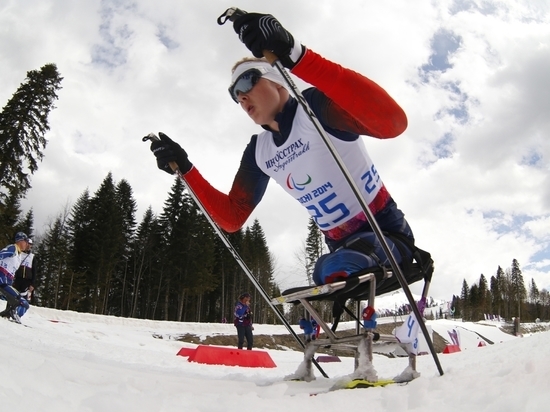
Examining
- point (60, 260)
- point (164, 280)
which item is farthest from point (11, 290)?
point (164, 280)

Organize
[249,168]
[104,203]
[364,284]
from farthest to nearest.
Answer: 1. [104,203]
2. [249,168]
3. [364,284]

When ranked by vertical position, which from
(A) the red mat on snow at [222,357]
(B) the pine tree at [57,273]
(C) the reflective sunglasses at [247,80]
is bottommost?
(A) the red mat on snow at [222,357]

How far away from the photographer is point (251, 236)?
48969mm

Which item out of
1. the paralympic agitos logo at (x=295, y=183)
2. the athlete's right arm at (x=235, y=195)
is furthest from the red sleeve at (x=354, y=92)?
the athlete's right arm at (x=235, y=195)

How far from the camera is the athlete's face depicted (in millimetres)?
2766

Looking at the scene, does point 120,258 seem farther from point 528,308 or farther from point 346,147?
point 528,308

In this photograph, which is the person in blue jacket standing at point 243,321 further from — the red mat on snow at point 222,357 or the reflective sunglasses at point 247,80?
the reflective sunglasses at point 247,80

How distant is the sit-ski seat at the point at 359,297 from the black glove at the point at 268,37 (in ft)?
3.92

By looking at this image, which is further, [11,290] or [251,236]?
[251,236]

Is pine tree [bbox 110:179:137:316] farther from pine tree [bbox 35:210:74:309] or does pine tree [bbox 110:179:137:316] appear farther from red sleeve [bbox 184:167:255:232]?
red sleeve [bbox 184:167:255:232]

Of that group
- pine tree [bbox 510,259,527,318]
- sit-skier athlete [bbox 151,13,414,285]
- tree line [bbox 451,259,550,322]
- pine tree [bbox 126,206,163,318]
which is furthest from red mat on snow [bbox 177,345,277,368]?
pine tree [bbox 510,259,527,318]

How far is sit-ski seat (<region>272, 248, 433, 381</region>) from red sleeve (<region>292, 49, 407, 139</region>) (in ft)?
2.69

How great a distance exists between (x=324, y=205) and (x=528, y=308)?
12160 cm

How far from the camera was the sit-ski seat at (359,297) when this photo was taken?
214cm
